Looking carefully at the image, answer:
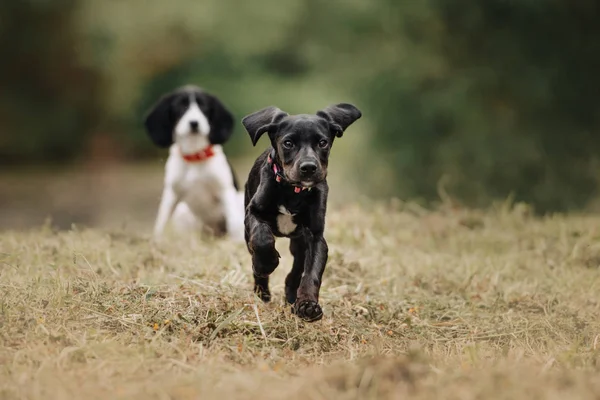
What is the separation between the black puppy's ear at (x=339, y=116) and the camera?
13.5 feet

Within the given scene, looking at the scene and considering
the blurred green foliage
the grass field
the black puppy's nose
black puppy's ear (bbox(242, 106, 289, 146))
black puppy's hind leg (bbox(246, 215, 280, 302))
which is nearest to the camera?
the grass field

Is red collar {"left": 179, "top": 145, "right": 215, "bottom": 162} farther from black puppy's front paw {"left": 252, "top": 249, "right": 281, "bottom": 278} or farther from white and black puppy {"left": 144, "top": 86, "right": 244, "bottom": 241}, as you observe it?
black puppy's front paw {"left": 252, "top": 249, "right": 281, "bottom": 278}

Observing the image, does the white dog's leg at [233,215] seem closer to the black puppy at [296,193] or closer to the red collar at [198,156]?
the red collar at [198,156]

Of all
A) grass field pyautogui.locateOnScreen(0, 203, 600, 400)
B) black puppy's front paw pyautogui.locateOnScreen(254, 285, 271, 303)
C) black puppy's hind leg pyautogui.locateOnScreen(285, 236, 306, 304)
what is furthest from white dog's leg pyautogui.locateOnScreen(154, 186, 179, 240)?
black puppy's hind leg pyautogui.locateOnScreen(285, 236, 306, 304)

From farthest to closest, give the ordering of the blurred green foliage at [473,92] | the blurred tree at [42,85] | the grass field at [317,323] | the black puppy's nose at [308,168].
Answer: the blurred tree at [42,85] < the blurred green foliage at [473,92] < the black puppy's nose at [308,168] < the grass field at [317,323]

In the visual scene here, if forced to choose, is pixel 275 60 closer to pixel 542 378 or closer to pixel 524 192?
pixel 524 192

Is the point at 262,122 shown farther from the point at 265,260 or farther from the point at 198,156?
the point at 198,156

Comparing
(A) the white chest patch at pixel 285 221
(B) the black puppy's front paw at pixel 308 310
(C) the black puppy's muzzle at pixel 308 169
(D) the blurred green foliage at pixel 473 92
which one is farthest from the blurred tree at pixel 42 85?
(B) the black puppy's front paw at pixel 308 310

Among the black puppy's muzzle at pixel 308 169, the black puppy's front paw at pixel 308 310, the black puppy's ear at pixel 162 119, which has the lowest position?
the black puppy's front paw at pixel 308 310

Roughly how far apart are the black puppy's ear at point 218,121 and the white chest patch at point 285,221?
10.2ft

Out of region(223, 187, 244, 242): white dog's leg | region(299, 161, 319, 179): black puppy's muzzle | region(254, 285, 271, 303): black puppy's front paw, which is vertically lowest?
region(223, 187, 244, 242): white dog's leg

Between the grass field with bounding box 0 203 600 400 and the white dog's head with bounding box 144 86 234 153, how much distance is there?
3.12 feet

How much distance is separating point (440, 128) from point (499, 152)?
2.64 feet

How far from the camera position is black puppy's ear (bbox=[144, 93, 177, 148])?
7.17m
